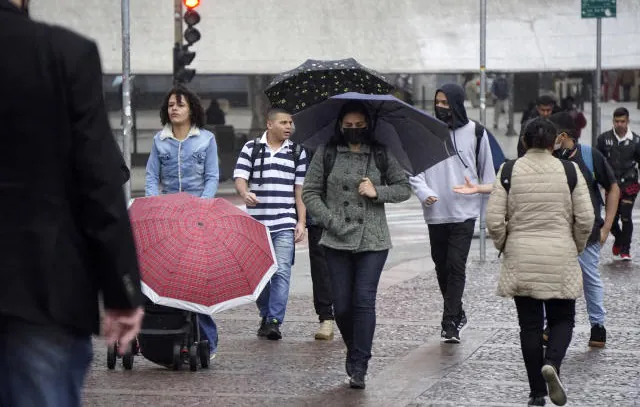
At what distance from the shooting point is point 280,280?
31.2 feet

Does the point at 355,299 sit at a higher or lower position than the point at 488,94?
lower

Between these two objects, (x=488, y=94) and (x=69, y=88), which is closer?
(x=69, y=88)

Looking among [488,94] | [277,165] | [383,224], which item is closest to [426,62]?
[488,94]

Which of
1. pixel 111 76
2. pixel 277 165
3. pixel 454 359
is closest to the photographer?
pixel 454 359

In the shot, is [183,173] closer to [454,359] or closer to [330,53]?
[454,359]

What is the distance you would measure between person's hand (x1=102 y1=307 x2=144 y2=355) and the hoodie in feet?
19.8

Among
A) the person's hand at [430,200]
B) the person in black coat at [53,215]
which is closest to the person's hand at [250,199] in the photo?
the person's hand at [430,200]

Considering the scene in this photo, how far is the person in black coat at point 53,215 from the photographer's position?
313 centimetres

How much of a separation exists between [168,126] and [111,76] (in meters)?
17.8

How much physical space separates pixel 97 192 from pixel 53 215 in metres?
0.11

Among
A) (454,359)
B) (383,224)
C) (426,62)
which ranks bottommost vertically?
(454,359)

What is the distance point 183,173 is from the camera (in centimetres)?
885

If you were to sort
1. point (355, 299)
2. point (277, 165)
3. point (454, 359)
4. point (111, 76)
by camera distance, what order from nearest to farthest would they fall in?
point (355, 299) < point (454, 359) < point (277, 165) < point (111, 76)

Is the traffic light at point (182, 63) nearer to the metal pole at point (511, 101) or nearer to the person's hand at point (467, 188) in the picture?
the metal pole at point (511, 101)
